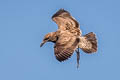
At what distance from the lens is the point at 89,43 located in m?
24.5

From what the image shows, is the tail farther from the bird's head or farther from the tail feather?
the bird's head

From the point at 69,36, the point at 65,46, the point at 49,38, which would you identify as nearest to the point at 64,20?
the point at 49,38

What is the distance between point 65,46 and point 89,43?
2915mm

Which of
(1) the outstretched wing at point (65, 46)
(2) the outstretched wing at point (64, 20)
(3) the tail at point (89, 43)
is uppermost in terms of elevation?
(2) the outstretched wing at point (64, 20)

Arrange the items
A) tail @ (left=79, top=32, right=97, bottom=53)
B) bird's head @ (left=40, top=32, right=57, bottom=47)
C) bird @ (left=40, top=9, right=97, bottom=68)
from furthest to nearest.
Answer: tail @ (left=79, top=32, right=97, bottom=53)
bird's head @ (left=40, top=32, right=57, bottom=47)
bird @ (left=40, top=9, right=97, bottom=68)

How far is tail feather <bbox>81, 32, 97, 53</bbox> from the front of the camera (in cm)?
2427

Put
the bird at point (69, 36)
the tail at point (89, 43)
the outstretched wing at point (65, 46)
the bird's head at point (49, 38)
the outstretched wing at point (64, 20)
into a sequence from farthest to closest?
the outstretched wing at point (64, 20)
the tail at point (89, 43)
the bird's head at point (49, 38)
the bird at point (69, 36)
the outstretched wing at point (65, 46)

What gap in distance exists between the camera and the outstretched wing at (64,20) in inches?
961

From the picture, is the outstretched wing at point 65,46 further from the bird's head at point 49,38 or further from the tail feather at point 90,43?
the tail feather at point 90,43

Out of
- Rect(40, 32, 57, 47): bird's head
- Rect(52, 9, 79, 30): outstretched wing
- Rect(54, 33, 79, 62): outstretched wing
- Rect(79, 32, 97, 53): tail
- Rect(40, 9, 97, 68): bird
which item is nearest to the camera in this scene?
Rect(54, 33, 79, 62): outstretched wing

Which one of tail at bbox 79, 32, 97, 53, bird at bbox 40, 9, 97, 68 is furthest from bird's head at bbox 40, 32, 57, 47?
tail at bbox 79, 32, 97, 53

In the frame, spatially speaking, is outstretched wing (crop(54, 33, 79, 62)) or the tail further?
the tail

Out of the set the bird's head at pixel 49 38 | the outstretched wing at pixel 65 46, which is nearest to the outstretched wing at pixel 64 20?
the bird's head at pixel 49 38

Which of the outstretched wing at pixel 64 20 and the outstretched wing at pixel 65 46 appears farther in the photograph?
the outstretched wing at pixel 64 20
